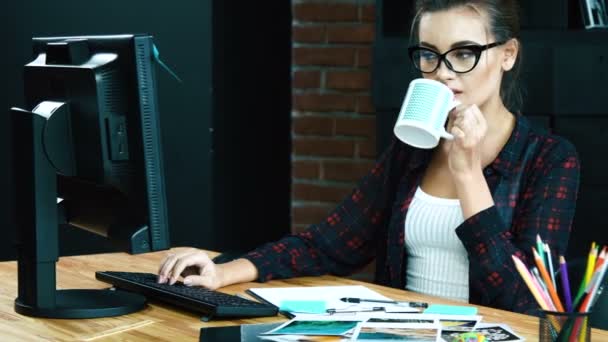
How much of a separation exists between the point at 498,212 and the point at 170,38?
164 centimetres

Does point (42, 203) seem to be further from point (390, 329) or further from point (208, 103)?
point (208, 103)

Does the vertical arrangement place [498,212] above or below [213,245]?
above

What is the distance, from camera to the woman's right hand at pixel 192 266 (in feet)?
5.97

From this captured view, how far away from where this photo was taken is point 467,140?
6.29 ft

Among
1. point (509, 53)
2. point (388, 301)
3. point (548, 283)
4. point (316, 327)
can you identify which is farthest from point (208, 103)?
point (548, 283)

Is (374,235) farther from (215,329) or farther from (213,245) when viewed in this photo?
(213,245)

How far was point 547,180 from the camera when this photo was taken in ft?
6.44

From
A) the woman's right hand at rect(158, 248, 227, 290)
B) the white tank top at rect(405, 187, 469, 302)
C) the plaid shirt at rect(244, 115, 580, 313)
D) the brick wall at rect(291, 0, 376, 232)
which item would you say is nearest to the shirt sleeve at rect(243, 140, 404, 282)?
the plaid shirt at rect(244, 115, 580, 313)

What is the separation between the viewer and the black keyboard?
1.58 m

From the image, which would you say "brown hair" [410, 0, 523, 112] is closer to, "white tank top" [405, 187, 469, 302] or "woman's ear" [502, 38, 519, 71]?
"woman's ear" [502, 38, 519, 71]

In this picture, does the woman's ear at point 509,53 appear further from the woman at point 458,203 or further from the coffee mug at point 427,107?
the coffee mug at point 427,107

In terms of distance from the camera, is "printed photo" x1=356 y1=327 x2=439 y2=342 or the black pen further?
the black pen

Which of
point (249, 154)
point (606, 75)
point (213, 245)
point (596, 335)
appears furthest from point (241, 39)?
point (596, 335)

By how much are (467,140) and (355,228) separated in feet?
1.25
